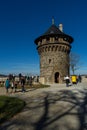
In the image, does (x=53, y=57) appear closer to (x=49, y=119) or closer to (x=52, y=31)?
(x=52, y=31)

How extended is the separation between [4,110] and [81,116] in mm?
3934

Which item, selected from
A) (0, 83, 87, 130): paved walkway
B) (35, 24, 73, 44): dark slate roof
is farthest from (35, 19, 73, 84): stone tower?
(0, 83, 87, 130): paved walkway

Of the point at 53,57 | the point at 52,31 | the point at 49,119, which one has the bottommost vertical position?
the point at 49,119

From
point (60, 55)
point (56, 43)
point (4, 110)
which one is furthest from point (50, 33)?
point (4, 110)

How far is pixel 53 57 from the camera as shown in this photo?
33.9 meters

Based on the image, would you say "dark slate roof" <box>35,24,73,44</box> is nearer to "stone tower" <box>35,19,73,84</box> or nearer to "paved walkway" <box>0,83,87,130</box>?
"stone tower" <box>35,19,73,84</box>

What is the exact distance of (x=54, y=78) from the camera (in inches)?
1339

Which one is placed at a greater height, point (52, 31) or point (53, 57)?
point (52, 31)

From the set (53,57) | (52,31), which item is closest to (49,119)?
(53,57)

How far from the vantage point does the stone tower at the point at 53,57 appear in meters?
33.8

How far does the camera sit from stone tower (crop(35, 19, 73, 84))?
33781 mm

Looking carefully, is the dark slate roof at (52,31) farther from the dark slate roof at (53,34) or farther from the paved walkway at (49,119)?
the paved walkway at (49,119)

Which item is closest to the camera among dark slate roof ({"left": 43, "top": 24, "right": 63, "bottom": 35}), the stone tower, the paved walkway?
the paved walkway

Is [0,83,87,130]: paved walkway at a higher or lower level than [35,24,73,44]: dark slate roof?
lower
